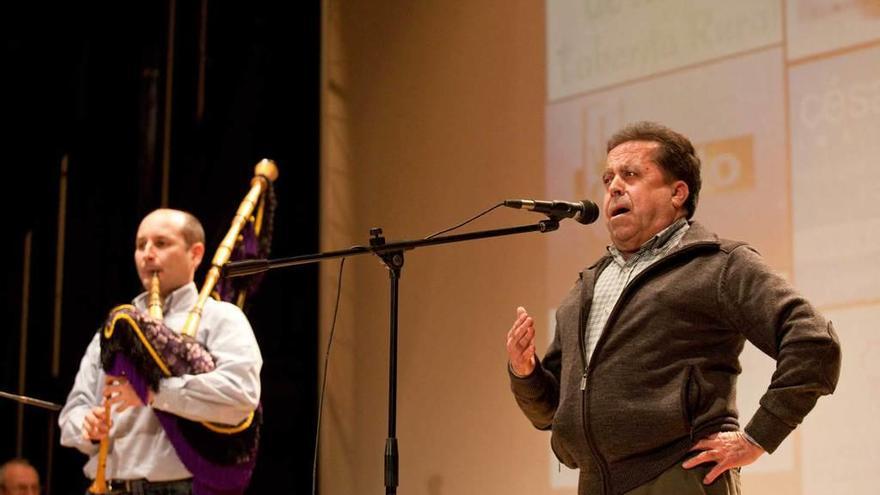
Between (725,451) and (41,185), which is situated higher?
(41,185)

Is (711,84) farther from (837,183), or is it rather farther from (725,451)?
Result: (725,451)

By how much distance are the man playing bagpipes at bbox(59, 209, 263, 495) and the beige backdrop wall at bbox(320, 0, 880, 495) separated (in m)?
1.20

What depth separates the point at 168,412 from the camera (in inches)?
136

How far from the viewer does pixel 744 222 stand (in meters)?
3.69

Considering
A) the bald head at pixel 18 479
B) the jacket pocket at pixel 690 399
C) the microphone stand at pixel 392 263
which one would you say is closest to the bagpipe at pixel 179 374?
the microphone stand at pixel 392 263

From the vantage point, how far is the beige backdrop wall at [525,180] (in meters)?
3.44

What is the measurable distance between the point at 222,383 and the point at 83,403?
0.54m

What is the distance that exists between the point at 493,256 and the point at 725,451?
2244 millimetres

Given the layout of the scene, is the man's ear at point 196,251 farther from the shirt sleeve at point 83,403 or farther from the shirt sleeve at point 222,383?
the shirt sleeve at point 83,403

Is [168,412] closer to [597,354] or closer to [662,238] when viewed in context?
[597,354]

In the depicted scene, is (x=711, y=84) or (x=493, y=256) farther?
(x=493, y=256)

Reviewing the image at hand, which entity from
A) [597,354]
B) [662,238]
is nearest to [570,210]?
[662,238]

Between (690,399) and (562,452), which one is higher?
(690,399)

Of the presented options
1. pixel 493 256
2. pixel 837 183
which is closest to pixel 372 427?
pixel 493 256
